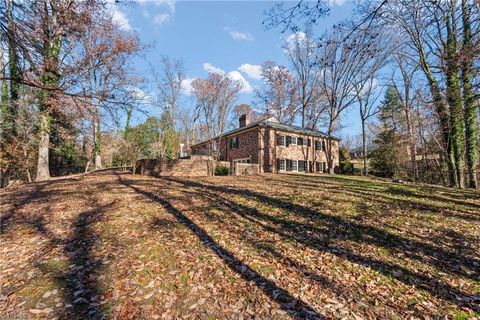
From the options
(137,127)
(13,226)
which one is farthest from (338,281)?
(137,127)

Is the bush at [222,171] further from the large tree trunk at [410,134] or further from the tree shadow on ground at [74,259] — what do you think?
the large tree trunk at [410,134]

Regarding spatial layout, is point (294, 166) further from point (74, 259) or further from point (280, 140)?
point (74, 259)

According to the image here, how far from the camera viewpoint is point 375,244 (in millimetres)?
5191

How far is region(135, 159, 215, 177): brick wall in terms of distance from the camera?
15.9 m

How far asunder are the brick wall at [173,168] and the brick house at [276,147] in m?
3.28

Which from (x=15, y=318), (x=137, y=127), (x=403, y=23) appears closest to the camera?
(x=15, y=318)

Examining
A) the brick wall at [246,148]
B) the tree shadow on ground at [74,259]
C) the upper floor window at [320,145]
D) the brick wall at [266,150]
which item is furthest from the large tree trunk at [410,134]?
the tree shadow on ground at [74,259]

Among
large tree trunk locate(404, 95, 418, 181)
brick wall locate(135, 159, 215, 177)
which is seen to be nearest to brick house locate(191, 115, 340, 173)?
brick wall locate(135, 159, 215, 177)

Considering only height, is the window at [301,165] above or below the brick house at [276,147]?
below

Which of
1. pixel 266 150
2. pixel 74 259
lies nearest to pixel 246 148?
pixel 266 150

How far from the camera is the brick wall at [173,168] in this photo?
15.9 m

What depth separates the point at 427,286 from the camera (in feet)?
12.7

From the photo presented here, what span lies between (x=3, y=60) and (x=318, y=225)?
27.7 feet

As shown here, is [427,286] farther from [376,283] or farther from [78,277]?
[78,277]
